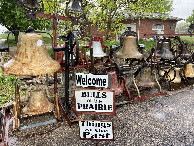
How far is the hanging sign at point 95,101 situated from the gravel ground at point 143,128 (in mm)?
1227

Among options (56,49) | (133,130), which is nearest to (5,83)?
(56,49)

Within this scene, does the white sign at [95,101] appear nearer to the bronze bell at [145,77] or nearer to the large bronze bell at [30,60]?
the large bronze bell at [30,60]

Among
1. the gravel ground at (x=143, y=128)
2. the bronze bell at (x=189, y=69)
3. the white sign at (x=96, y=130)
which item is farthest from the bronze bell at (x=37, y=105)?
the bronze bell at (x=189, y=69)

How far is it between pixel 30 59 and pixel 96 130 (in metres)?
1.59

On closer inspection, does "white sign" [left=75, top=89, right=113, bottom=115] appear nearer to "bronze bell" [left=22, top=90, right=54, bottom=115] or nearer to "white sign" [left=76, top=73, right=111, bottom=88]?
"white sign" [left=76, top=73, right=111, bottom=88]

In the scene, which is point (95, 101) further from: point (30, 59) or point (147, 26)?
point (147, 26)

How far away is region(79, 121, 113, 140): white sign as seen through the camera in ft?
8.29

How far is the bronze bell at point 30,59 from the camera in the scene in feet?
9.30

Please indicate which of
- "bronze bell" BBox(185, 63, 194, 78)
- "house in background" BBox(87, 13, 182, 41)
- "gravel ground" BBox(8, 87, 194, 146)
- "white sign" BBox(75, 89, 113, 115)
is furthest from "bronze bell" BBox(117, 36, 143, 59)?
"house in background" BBox(87, 13, 182, 41)

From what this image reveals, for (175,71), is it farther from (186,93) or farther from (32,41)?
(32,41)

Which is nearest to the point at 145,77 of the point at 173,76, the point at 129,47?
the point at 129,47

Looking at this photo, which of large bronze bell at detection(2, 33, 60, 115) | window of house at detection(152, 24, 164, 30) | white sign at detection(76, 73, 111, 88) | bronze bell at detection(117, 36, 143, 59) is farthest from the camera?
window of house at detection(152, 24, 164, 30)

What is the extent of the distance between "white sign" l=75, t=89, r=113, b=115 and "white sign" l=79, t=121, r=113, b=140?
19cm

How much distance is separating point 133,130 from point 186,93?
11.5ft
